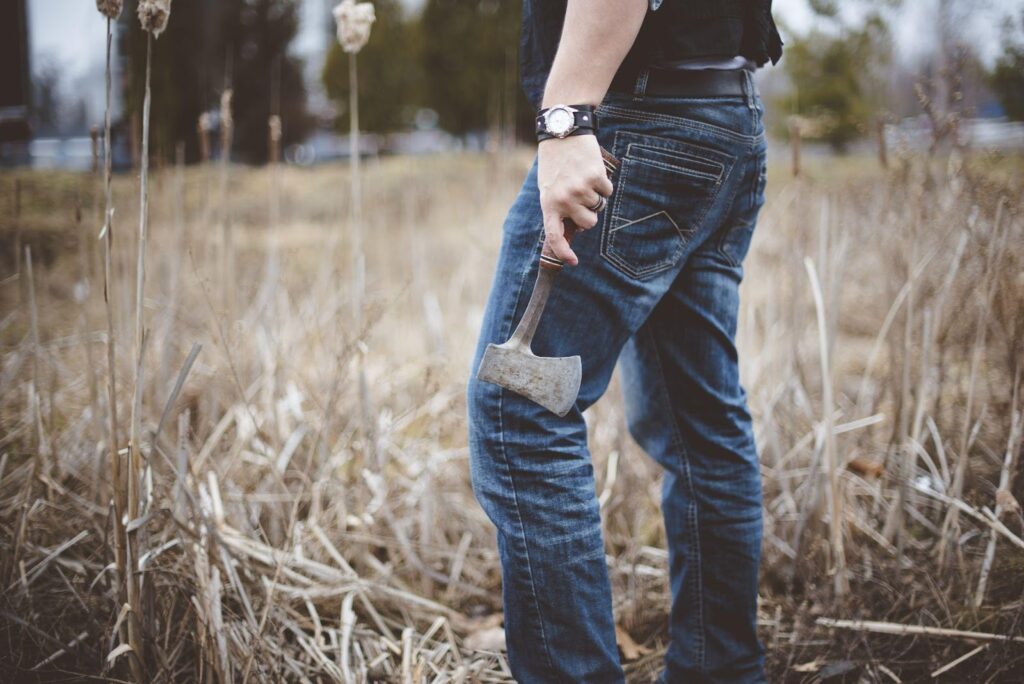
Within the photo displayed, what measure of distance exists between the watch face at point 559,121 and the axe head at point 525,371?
0.85 ft

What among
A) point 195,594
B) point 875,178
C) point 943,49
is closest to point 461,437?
point 195,594

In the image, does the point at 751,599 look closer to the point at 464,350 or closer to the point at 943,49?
the point at 464,350

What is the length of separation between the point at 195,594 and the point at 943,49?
8.18 feet

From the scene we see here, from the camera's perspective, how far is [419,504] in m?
1.89

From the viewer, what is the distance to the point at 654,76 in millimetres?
880

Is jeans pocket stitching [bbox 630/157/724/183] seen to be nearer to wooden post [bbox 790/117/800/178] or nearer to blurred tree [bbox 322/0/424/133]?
wooden post [bbox 790/117/800/178]

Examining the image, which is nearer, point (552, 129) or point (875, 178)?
point (552, 129)

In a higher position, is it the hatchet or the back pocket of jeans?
the back pocket of jeans

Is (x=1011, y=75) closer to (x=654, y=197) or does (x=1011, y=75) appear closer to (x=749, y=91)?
(x=749, y=91)

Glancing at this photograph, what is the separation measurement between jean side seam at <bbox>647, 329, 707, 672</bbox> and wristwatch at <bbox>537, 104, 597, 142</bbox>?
40 cm

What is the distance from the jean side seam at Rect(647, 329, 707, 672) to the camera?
111cm

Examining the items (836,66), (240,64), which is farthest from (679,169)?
(240,64)

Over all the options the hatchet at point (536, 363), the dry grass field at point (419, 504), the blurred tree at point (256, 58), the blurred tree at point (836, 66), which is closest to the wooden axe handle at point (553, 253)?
the hatchet at point (536, 363)

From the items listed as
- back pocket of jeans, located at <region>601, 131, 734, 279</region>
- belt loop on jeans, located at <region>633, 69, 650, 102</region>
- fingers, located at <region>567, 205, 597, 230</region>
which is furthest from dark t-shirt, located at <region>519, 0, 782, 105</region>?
fingers, located at <region>567, 205, 597, 230</region>
